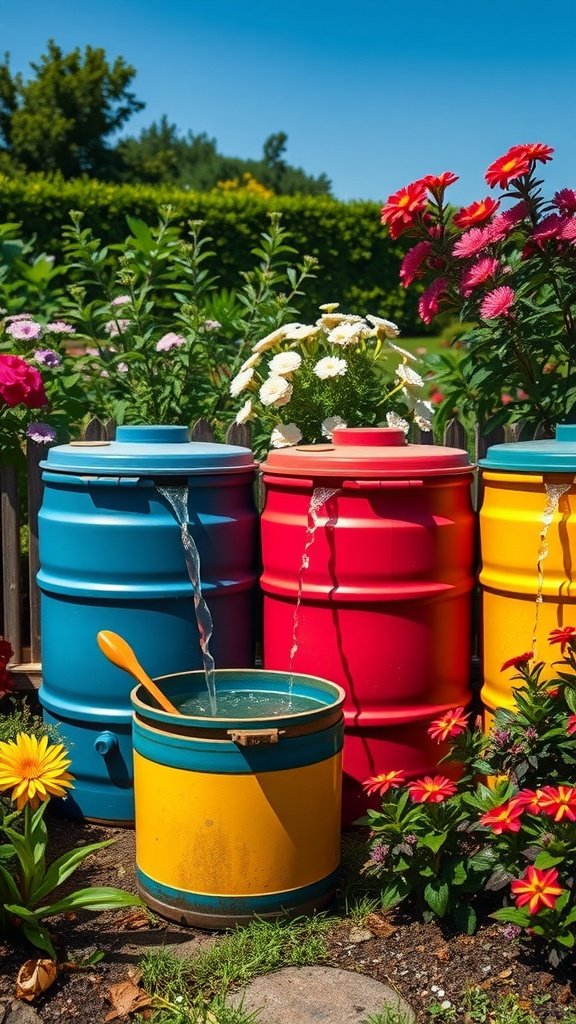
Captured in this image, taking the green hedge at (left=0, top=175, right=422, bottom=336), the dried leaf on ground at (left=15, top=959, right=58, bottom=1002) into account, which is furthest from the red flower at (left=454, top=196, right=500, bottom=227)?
the green hedge at (left=0, top=175, right=422, bottom=336)

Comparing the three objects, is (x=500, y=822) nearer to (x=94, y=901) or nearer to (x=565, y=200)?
(x=94, y=901)

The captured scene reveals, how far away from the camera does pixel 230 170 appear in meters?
40.8

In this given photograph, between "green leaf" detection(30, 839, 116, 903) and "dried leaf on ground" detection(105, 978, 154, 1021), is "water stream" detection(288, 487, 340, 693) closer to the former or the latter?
"green leaf" detection(30, 839, 116, 903)

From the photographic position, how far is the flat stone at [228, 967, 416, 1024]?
202 centimetres

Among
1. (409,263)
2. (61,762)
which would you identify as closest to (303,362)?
(409,263)

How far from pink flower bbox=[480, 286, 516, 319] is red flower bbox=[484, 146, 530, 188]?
0.34 m

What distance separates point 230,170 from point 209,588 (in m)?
40.2

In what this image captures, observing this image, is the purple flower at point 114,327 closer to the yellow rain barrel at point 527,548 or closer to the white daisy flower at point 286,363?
the white daisy flower at point 286,363

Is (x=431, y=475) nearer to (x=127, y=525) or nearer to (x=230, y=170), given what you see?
(x=127, y=525)

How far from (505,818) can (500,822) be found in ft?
0.04

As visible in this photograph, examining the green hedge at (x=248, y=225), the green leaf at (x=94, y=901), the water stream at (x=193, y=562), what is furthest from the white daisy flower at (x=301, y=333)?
the green hedge at (x=248, y=225)

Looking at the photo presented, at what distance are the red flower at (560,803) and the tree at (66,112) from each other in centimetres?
2957

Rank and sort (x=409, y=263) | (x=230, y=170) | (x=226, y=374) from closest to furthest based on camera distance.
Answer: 1. (x=409, y=263)
2. (x=226, y=374)
3. (x=230, y=170)

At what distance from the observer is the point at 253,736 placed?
224 centimetres
